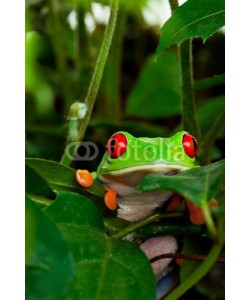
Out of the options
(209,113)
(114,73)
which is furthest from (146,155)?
(114,73)

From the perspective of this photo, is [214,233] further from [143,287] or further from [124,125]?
[124,125]

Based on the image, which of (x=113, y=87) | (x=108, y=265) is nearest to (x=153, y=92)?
(x=113, y=87)

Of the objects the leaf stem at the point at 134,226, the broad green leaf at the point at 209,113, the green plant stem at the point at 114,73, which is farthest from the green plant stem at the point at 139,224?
the green plant stem at the point at 114,73

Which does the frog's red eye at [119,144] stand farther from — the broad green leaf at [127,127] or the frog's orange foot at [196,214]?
the broad green leaf at [127,127]

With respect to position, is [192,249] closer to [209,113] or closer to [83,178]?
[83,178]

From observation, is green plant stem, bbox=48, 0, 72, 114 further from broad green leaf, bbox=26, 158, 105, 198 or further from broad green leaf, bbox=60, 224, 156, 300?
broad green leaf, bbox=60, 224, 156, 300

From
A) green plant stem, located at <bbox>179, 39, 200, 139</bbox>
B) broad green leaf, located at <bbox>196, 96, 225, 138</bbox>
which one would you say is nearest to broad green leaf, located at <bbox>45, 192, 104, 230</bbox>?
green plant stem, located at <bbox>179, 39, 200, 139</bbox>
